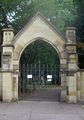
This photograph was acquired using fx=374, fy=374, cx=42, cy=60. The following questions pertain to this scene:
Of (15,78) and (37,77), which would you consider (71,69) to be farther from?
(37,77)

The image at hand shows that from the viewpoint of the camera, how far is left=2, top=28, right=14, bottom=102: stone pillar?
2652 centimetres

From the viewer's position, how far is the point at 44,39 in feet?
91.2

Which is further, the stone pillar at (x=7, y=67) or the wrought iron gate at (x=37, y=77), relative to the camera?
the wrought iron gate at (x=37, y=77)

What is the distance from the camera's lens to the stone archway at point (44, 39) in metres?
26.5

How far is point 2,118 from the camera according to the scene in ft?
54.7

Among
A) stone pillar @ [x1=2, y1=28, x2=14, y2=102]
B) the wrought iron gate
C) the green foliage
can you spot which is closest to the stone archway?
stone pillar @ [x1=2, y1=28, x2=14, y2=102]

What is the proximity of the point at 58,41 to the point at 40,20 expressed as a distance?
2.09 m

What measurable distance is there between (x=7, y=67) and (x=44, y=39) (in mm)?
3512

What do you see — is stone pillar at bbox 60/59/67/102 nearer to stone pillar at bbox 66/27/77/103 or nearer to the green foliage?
stone pillar at bbox 66/27/77/103

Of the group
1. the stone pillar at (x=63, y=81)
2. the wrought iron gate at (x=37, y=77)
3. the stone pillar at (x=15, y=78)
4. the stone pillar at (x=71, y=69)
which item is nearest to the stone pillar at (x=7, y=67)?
the stone pillar at (x=15, y=78)

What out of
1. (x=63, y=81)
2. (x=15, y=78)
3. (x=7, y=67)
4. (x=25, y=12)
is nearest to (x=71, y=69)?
(x=63, y=81)

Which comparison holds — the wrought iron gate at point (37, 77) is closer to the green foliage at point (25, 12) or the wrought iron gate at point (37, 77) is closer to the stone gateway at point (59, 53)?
the stone gateway at point (59, 53)

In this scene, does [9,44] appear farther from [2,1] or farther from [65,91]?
[2,1]

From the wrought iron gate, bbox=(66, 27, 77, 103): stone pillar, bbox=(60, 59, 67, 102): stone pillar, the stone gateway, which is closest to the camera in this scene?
bbox=(66, 27, 77, 103): stone pillar
